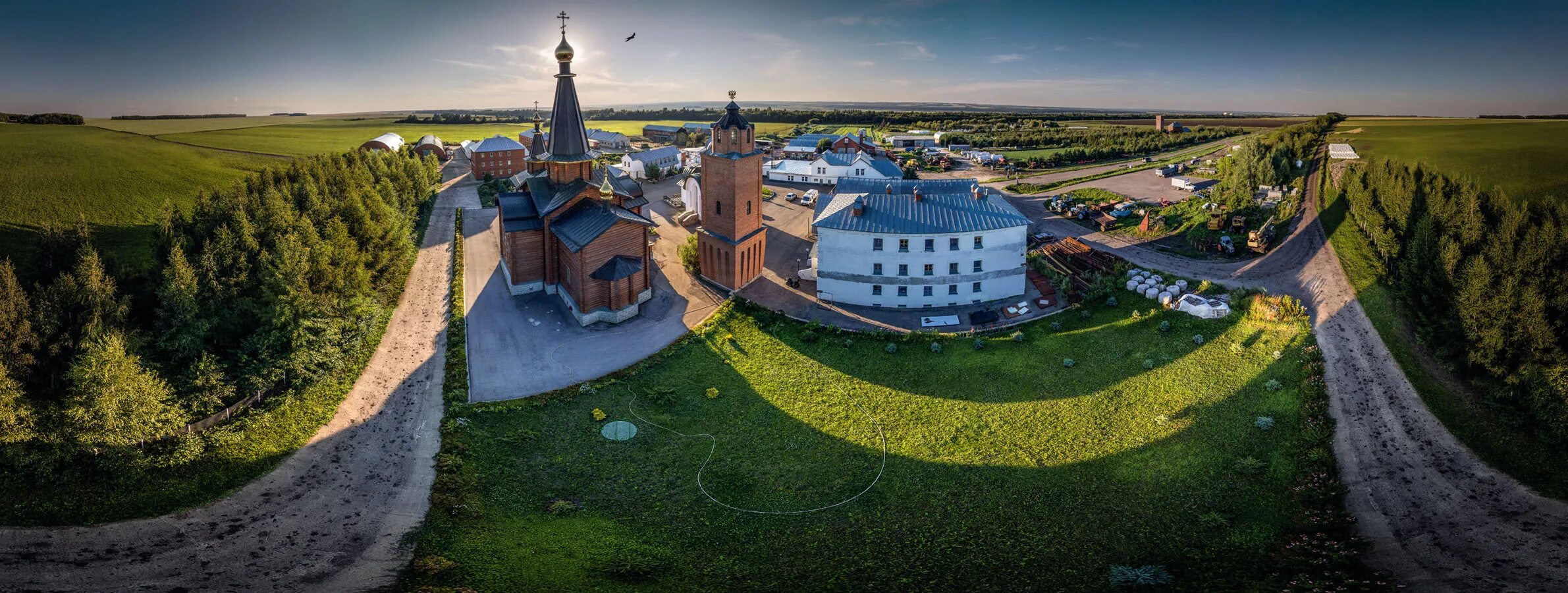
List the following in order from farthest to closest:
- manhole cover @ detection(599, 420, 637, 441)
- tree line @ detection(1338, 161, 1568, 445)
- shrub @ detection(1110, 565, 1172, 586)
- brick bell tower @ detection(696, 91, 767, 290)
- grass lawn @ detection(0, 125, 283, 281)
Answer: brick bell tower @ detection(696, 91, 767, 290), grass lawn @ detection(0, 125, 283, 281), manhole cover @ detection(599, 420, 637, 441), tree line @ detection(1338, 161, 1568, 445), shrub @ detection(1110, 565, 1172, 586)

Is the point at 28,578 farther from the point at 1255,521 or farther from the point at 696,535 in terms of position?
the point at 1255,521

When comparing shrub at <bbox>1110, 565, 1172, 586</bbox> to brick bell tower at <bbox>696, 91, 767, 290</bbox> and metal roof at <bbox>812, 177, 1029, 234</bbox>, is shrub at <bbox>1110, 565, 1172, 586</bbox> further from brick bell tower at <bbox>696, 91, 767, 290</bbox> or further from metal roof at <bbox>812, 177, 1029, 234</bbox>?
brick bell tower at <bbox>696, 91, 767, 290</bbox>

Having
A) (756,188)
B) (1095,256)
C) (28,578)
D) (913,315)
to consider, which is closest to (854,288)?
(913,315)

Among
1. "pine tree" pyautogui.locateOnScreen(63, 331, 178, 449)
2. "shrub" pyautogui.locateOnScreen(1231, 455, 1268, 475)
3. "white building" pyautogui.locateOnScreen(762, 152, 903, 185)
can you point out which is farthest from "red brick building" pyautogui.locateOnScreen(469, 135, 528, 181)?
"shrub" pyautogui.locateOnScreen(1231, 455, 1268, 475)

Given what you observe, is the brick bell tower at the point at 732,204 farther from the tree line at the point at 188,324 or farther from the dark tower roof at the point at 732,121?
the tree line at the point at 188,324

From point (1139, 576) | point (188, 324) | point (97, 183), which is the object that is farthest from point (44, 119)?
point (1139, 576)

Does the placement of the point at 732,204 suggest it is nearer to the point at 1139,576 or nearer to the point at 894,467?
the point at 894,467
